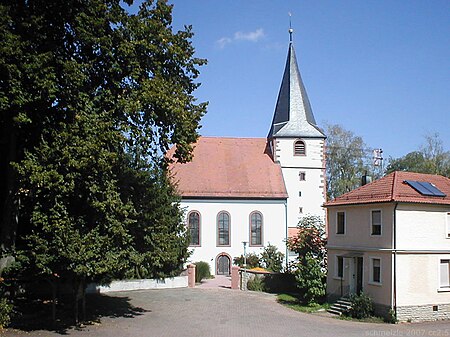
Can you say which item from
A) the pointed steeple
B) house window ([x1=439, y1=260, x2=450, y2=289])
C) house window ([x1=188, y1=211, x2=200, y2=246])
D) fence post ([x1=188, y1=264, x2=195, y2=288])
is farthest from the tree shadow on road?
the pointed steeple

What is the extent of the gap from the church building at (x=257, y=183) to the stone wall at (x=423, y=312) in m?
18.9

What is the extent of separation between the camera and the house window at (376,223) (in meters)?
24.8

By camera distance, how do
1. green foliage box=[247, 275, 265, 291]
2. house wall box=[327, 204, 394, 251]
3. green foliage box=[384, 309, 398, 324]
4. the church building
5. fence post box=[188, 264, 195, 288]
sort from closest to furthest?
green foliage box=[384, 309, 398, 324], house wall box=[327, 204, 394, 251], green foliage box=[247, 275, 265, 291], fence post box=[188, 264, 195, 288], the church building

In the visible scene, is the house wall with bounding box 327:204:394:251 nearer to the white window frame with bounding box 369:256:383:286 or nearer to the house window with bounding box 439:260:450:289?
the white window frame with bounding box 369:256:383:286

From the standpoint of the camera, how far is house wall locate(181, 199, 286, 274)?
42.1m

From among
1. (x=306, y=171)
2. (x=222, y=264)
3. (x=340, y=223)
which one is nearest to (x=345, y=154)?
(x=306, y=171)

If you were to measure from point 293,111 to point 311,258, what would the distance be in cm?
2082

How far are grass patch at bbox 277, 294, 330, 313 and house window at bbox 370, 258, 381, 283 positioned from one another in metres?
3.07

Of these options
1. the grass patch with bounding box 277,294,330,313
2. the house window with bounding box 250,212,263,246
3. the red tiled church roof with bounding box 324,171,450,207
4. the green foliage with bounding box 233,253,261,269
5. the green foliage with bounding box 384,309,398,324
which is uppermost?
the red tiled church roof with bounding box 324,171,450,207

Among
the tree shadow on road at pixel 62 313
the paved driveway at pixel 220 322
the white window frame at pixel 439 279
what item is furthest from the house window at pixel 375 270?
the tree shadow on road at pixel 62 313

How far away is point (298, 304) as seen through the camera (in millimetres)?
27828

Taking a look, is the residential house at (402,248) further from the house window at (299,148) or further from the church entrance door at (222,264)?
the house window at (299,148)

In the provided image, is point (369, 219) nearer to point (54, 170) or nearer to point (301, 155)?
point (54, 170)

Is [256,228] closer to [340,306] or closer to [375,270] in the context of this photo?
[340,306]
